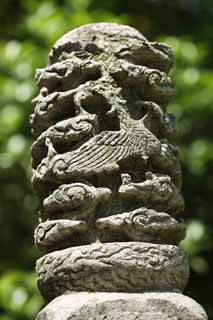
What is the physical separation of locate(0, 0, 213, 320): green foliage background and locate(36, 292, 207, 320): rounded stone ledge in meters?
2.59

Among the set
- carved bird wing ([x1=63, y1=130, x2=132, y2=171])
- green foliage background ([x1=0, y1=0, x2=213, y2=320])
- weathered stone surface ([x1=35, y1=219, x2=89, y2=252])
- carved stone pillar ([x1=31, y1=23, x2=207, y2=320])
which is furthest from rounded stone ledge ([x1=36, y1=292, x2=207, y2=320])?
green foliage background ([x1=0, y1=0, x2=213, y2=320])

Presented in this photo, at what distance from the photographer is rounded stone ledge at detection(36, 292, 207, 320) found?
294 cm

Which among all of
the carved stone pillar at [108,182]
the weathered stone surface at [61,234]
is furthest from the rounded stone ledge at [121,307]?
the weathered stone surface at [61,234]

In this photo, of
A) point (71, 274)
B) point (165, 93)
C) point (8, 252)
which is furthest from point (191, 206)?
point (71, 274)

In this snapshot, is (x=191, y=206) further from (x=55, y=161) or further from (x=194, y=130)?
(x=55, y=161)

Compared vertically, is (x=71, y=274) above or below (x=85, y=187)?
below

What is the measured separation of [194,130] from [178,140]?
0.16 meters

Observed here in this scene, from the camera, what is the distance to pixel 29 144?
233 inches

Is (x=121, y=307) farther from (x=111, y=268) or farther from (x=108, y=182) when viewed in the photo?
(x=108, y=182)

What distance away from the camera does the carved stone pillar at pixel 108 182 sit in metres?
3.02

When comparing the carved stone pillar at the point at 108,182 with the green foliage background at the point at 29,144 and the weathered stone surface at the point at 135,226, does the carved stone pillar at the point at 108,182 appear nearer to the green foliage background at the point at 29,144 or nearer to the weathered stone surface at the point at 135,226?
the weathered stone surface at the point at 135,226

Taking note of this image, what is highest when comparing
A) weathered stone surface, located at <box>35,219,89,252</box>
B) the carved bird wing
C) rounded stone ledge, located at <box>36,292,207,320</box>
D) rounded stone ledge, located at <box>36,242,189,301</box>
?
the carved bird wing

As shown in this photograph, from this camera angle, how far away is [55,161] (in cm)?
322

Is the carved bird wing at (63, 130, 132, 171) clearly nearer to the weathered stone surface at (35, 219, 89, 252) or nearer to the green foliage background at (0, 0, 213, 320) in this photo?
the weathered stone surface at (35, 219, 89, 252)
